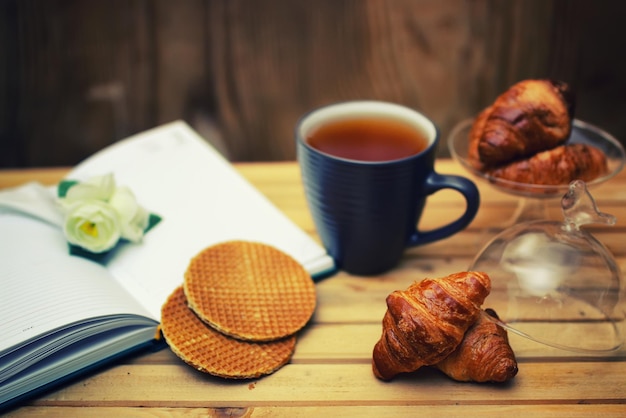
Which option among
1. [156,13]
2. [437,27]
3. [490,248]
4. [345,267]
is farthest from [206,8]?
[490,248]

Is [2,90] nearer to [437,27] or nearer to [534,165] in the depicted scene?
[437,27]

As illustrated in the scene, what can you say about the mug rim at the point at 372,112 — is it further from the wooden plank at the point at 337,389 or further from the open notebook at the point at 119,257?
the wooden plank at the point at 337,389

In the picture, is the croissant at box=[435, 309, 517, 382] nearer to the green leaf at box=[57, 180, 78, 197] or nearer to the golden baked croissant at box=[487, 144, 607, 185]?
the golden baked croissant at box=[487, 144, 607, 185]

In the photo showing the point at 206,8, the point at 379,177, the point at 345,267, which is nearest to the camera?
the point at 379,177

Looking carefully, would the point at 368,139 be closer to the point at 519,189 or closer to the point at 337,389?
the point at 519,189

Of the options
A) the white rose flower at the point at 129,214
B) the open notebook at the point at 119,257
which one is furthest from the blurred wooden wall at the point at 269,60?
the white rose flower at the point at 129,214

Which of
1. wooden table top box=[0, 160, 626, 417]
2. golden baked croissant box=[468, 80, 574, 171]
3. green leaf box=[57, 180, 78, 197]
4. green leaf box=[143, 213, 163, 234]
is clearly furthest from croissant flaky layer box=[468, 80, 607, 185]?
green leaf box=[57, 180, 78, 197]

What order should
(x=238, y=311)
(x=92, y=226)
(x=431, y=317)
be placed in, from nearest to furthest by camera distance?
(x=431, y=317) → (x=238, y=311) → (x=92, y=226)

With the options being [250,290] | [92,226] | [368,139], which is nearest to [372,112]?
[368,139]
